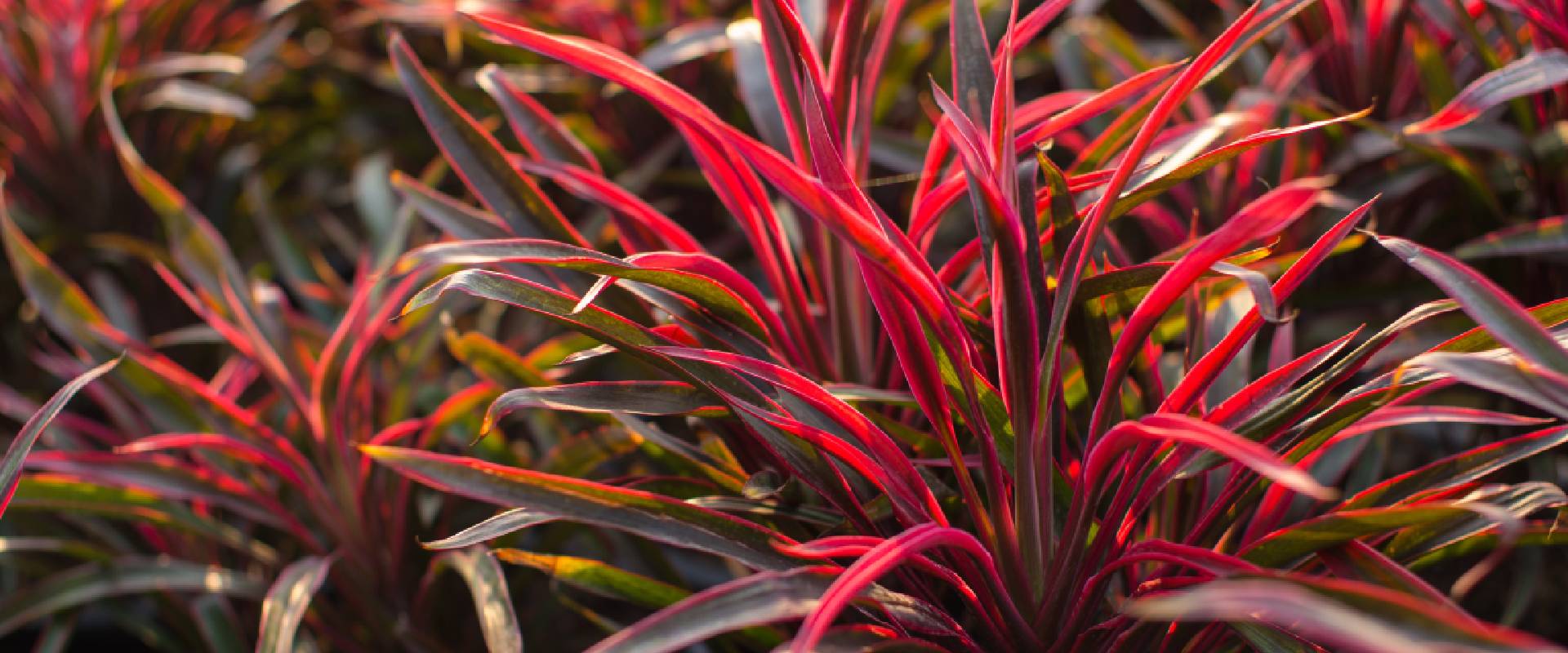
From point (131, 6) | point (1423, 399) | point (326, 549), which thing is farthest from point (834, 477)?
point (131, 6)

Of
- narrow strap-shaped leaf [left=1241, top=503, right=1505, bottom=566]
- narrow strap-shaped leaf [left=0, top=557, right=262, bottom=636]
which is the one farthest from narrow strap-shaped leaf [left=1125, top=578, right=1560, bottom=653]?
narrow strap-shaped leaf [left=0, top=557, right=262, bottom=636]

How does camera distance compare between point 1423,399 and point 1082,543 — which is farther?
point 1423,399

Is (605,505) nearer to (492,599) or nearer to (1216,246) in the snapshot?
(492,599)

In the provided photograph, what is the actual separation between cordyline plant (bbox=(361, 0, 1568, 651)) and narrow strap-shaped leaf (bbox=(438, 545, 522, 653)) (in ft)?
0.15

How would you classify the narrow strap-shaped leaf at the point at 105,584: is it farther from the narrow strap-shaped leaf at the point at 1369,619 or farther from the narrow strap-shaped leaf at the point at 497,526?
the narrow strap-shaped leaf at the point at 1369,619

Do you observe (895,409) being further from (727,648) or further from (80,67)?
(80,67)

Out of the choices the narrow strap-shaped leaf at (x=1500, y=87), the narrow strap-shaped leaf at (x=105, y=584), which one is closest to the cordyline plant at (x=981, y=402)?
the narrow strap-shaped leaf at (x=1500, y=87)

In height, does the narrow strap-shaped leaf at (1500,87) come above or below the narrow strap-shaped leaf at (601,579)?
above

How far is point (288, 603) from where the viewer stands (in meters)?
0.80

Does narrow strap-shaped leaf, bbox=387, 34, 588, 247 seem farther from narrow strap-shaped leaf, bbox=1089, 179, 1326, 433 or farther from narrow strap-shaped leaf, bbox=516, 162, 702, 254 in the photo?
narrow strap-shaped leaf, bbox=1089, 179, 1326, 433

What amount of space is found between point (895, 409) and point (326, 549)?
0.55m

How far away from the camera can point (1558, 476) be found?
3.14 ft

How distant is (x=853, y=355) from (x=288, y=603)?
1.53 ft

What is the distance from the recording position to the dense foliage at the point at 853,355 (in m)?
0.58
